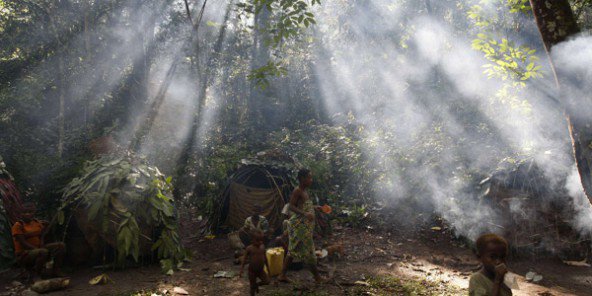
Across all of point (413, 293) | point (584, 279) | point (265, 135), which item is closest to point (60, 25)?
point (265, 135)

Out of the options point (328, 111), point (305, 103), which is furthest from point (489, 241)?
point (305, 103)

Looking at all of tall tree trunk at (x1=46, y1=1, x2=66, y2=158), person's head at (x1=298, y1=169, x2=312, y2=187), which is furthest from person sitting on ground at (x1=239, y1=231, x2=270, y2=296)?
tall tree trunk at (x1=46, y1=1, x2=66, y2=158)

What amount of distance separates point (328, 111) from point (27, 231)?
49.2 ft

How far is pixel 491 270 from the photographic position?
9.04 feet

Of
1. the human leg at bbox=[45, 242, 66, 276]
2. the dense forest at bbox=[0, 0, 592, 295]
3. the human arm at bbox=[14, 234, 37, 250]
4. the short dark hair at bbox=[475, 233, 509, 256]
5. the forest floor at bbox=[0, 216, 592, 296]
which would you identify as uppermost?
the dense forest at bbox=[0, 0, 592, 295]

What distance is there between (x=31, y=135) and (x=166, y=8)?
8.88 m

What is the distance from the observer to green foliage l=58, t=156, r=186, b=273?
254 inches

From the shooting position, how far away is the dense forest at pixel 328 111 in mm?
6430

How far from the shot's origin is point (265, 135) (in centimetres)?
1792

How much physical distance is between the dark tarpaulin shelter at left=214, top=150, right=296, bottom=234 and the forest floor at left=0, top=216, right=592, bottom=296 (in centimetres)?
110

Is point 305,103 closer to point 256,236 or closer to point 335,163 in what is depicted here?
point 335,163

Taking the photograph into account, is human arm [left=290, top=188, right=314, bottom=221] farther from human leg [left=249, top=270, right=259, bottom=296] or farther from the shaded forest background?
the shaded forest background

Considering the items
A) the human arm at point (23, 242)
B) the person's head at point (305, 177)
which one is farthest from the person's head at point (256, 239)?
the human arm at point (23, 242)

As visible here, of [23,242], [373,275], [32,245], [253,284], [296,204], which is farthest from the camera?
[373,275]
